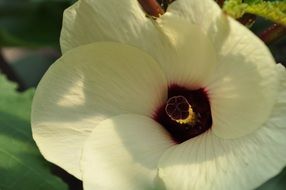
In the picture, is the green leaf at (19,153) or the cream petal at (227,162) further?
the green leaf at (19,153)

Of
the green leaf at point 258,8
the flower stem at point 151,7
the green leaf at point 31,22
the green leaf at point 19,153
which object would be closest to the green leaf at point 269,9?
the green leaf at point 258,8

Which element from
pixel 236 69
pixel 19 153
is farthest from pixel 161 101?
pixel 19 153

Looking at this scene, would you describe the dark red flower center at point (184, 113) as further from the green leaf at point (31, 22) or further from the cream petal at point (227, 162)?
the green leaf at point (31, 22)

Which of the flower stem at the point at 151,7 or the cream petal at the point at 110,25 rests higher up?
the flower stem at the point at 151,7

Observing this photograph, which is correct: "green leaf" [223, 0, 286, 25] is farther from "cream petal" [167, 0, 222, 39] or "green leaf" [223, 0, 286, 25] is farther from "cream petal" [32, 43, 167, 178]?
"cream petal" [32, 43, 167, 178]

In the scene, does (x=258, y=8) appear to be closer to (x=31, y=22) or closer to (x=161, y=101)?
(x=161, y=101)

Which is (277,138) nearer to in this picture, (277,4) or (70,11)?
(277,4)
